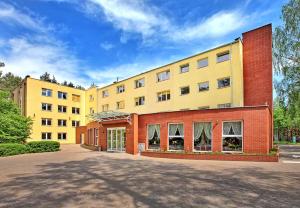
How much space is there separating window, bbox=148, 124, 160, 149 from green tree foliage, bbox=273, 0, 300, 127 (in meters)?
11.0

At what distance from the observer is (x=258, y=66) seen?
24.0 metres

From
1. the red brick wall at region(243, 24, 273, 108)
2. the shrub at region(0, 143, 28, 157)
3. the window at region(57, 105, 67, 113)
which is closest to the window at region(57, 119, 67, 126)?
the window at region(57, 105, 67, 113)

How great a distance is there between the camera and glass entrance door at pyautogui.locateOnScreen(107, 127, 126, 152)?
26.4 metres

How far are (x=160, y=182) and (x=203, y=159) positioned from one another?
30.2ft

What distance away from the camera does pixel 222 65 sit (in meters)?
25.8

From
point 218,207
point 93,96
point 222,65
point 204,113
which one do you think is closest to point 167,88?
point 222,65

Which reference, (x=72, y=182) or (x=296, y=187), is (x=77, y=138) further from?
(x=296, y=187)

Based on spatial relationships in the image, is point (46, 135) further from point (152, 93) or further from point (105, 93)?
point (152, 93)

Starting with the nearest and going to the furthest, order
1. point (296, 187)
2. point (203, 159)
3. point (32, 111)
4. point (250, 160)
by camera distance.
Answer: point (296, 187) < point (250, 160) < point (203, 159) < point (32, 111)

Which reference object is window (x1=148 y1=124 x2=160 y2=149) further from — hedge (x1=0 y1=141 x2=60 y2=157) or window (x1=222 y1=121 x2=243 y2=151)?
hedge (x1=0 y1=141 x2=60 y2=157)

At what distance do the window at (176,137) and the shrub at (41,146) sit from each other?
47.3ft

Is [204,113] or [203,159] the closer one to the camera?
[203,159]

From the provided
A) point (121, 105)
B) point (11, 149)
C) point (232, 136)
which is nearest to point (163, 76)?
point (121, 105)

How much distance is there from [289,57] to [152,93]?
16143 mm
